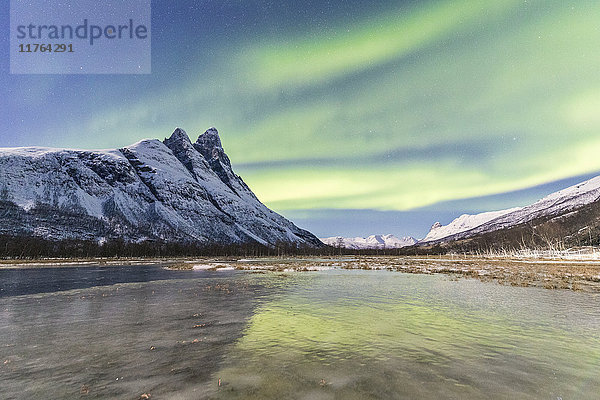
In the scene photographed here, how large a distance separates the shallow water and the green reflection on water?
5 cm

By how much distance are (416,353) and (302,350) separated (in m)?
4.49

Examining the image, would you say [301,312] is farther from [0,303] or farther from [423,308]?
[0,303]

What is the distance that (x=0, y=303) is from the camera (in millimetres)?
22531

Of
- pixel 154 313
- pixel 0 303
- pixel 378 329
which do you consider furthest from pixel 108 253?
pixel 378 329

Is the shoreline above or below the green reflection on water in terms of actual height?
below

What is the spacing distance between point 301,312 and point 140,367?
10.9 meters

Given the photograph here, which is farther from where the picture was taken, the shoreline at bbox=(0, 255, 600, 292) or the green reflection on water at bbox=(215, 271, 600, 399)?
the shoreline at bbox=(0, 255, 600, 292)

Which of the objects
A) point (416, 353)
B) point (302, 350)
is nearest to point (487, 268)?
point (416, 353)

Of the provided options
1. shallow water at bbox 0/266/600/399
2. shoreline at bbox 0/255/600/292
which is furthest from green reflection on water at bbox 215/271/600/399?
shoreline at bbox 0/255/600/292

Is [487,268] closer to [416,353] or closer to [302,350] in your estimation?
[416,353]

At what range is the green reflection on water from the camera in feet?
26.9

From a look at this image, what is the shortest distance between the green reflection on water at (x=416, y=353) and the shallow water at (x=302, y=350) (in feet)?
0.16

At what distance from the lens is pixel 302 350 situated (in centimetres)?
1164

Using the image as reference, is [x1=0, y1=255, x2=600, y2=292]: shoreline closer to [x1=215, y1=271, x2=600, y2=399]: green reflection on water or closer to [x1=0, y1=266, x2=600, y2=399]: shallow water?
[x1=0, y1=266, x2=600, y2=399]: shallow water
